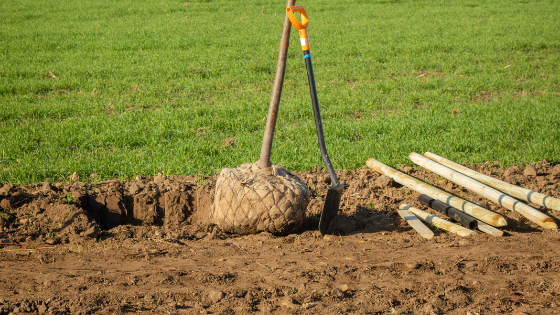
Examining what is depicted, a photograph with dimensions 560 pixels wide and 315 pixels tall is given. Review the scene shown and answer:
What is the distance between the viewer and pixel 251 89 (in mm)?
9352

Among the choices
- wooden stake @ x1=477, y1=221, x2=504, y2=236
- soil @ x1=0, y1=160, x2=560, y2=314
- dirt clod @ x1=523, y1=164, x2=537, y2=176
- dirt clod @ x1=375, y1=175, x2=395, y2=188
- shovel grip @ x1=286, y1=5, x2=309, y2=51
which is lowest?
dirt clod @ x1=523, y1=164, x2=537, y2=176

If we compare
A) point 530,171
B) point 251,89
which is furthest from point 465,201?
point 251,89

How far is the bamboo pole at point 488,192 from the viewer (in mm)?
3967

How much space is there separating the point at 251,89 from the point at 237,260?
642 cm

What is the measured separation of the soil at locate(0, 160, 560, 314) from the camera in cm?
266

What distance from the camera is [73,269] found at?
3.10 m

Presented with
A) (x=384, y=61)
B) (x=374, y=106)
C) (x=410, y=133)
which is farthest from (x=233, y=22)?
(x=410, y=133)

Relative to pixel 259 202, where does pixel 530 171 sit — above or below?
below

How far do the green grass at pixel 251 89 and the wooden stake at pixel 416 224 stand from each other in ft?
4.56

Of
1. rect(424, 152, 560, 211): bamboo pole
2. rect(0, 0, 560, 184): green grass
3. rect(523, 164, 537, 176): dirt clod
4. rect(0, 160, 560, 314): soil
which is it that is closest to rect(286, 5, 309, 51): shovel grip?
rect(0, 160, 560, 314): soil

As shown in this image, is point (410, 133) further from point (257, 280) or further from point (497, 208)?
point (257, 280)

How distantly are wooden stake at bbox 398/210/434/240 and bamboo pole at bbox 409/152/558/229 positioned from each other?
809 millimetres

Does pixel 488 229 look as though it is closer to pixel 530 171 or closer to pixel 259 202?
pixel 530 171

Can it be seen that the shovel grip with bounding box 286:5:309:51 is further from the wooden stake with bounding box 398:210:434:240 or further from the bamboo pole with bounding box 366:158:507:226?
the bamboo pole with bounding box 366:158:507:226
